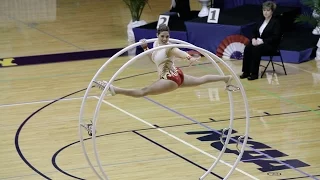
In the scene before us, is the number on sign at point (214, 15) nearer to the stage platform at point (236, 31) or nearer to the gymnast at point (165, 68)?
the stage platform at point (236, 31)

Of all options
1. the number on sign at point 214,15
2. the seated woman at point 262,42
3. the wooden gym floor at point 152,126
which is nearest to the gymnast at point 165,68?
the wooden gym floor at point 152,126

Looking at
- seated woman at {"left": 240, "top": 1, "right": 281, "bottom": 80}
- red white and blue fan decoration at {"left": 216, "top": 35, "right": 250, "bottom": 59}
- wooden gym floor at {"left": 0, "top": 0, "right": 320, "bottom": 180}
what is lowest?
wooden gym floor at {"left": 0, "top": 0, "right": 320, "bottom": 180}

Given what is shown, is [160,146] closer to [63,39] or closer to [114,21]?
[63,39]

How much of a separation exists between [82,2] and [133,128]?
12.2 m

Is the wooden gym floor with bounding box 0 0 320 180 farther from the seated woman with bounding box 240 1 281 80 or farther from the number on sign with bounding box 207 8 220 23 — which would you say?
the number on sign with bounding box 207 8 220 23

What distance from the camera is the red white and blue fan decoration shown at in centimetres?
1295

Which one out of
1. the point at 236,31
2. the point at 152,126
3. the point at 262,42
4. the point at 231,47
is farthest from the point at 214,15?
the point at 152,126

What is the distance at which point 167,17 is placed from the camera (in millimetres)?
13891

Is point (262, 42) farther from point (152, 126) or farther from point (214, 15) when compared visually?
point (152, 126)

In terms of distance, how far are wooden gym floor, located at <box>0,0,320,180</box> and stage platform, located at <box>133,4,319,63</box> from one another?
16.2 inches

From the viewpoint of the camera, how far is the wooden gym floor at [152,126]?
320 inches

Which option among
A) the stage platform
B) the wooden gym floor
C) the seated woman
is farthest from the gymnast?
the stage platform

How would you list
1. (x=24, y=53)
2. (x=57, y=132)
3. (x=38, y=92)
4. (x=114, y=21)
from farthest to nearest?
1. (x=114, y=21)
2. (x=24, y=53)
3. (x=38, y=92)
4. (x=57, y=132)

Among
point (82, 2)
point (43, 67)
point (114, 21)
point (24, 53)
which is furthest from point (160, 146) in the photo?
point (82, 2)
